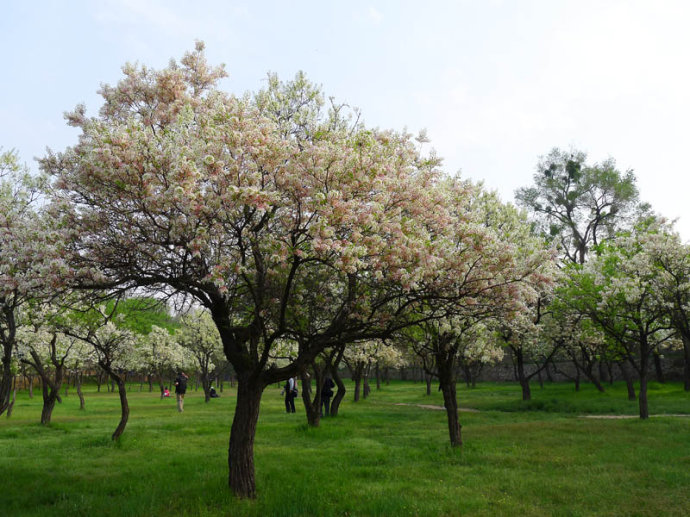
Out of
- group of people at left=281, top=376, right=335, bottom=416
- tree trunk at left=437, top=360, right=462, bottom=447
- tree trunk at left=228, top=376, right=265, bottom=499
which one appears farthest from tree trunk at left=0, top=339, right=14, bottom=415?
A: group of people at left=281, top=376, right=335, bottom=416

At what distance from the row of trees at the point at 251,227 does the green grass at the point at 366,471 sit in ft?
5.53

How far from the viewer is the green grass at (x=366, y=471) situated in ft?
31.0

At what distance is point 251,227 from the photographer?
373 inches

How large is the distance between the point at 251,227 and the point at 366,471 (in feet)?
22.6

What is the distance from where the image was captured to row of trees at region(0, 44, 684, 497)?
8344mm

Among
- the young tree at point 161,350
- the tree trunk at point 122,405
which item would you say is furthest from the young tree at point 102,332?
the young tree at point 161,350

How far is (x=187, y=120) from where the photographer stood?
9.04 metres

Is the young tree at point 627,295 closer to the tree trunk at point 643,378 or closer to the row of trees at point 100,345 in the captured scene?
the tree trunk at point 643,378

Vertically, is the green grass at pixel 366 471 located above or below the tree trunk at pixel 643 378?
below

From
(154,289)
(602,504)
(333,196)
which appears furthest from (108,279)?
(602,504)

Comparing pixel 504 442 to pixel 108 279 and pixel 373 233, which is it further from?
pixel 108 279

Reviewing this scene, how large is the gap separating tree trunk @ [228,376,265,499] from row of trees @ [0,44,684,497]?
30mm

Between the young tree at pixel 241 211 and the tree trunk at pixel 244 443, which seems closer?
the young tree at pixel 241 211

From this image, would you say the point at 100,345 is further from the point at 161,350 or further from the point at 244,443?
the point at 161,350
